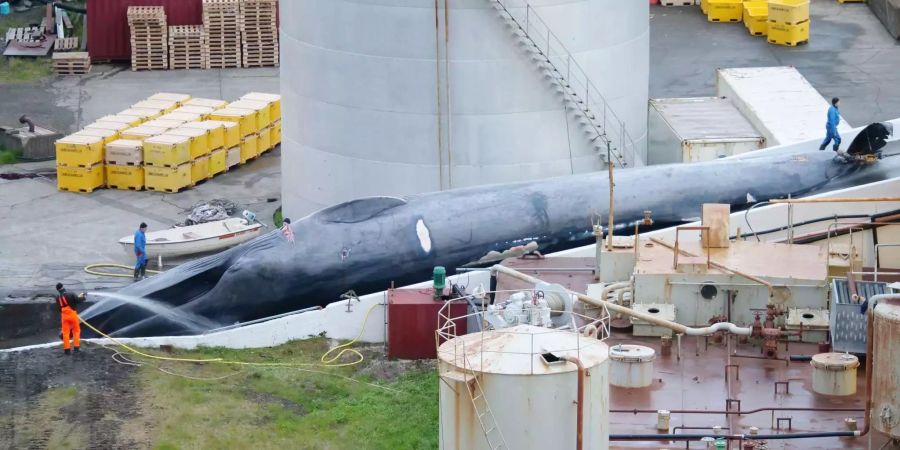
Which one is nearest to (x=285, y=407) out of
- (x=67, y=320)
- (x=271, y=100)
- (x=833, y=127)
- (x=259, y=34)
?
(x=67, y=320)

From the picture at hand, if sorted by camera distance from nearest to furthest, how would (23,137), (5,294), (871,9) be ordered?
(5,294), (23,137), (871,9)

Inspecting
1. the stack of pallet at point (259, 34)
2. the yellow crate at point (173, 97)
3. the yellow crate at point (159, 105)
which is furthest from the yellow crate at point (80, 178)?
the stack of pallet at point (259, 34)

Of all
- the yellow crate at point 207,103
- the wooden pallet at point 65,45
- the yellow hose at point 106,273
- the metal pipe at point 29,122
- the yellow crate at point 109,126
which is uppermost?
the wooden pallet at point 65,45

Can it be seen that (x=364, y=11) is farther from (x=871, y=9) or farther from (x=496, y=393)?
(x=871, y=9)

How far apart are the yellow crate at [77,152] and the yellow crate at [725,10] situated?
78.4 feet

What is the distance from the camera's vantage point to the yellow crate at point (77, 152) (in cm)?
4222

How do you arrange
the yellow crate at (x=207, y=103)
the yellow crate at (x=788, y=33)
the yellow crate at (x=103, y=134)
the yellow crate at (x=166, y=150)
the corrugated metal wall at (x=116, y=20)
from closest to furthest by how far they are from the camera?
the yellow crate at (x=166, y=150)
the yellow crate at (x=103, y=134)
the yellow crate at (x=207, y=103)
the corrugated metal wall at (x=116, y=20)
the yellow crate at (x=788, y=33)

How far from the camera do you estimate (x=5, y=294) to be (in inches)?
1400

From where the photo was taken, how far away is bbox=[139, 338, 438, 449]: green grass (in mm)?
27391

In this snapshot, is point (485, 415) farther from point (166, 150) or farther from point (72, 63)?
point (72, 63)

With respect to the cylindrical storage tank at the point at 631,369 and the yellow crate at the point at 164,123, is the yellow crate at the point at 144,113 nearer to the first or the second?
the yellow crate at the point at 164,123

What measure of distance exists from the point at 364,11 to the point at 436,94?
7.66 ft

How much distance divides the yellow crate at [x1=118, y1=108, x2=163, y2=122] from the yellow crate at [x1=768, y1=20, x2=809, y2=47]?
2092 cm

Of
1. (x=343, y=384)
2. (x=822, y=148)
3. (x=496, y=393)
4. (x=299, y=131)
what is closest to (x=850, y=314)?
(x=496, y=393)
